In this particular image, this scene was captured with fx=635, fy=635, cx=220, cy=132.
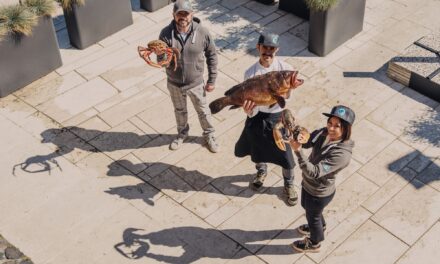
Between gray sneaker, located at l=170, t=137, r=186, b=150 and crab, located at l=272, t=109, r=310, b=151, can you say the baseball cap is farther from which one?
gray sneaker, located at l=170, t=137, r=186, b=150

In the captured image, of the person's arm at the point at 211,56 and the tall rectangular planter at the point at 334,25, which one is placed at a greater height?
the person's arm at the point at 211,56

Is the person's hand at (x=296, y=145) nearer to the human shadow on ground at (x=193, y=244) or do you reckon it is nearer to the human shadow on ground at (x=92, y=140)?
the human shadow on ground at (x=193, y=244)

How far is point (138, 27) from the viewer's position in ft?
35.3

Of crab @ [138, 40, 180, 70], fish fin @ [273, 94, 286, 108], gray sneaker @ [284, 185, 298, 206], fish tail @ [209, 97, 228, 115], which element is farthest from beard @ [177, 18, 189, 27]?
gray sneaker @ [284, 185, 298, 206]

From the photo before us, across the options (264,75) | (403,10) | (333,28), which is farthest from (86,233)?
(403,10)

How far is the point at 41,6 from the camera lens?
934 centimetres

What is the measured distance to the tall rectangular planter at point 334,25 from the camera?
32.2 feet

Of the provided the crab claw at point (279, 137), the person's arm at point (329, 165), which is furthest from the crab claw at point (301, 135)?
the crab claw at point (279, 137)

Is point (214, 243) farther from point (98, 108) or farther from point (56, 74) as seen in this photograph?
point (56, 74)

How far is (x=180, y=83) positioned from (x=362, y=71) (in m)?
3.34

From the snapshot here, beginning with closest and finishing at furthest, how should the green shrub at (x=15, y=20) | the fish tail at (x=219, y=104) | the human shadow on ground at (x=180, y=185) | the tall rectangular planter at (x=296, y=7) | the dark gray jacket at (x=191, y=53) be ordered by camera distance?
1. the fish tail at (x=219, y=104)
2. the dark gray jacket at (x=191, y=53)
3. the human shadow on ground at (x=180, y=185)
4. the green shrub at (x=15, y=20)
5. the tall rectangular planter at (x=296, y=7)

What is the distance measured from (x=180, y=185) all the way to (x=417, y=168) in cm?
308

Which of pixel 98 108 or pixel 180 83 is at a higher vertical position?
pixel 180 83

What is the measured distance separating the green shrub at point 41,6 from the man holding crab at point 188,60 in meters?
2.65
